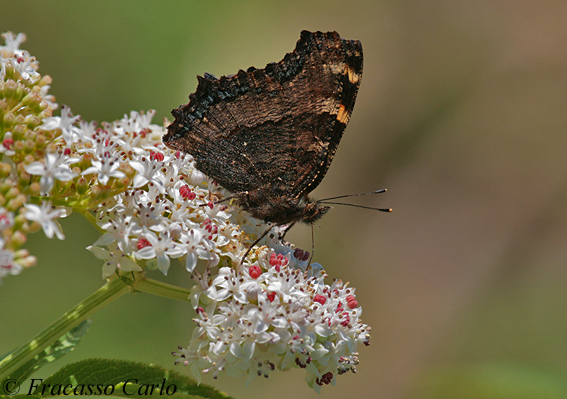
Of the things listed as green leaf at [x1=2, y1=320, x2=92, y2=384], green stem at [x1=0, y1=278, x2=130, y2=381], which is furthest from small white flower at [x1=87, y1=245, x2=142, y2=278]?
green leaf at [x1=2, y1=320, x2=92, y2=384]

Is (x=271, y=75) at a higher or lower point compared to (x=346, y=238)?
lower

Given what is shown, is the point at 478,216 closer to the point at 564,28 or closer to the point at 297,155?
the point at 564,28

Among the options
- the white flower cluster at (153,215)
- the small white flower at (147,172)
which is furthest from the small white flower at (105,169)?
the small white flower at (147,172)

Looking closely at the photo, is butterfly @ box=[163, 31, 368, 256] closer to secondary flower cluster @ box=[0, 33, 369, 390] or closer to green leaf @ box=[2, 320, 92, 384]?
secondary flower cluster @ box=[0, 33, 369, 390]

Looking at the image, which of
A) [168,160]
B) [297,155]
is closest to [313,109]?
[297,155]

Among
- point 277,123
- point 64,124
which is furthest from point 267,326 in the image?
point 64,124

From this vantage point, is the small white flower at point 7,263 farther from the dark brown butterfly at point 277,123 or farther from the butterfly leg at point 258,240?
the dark brown butterfly at point 277,123
